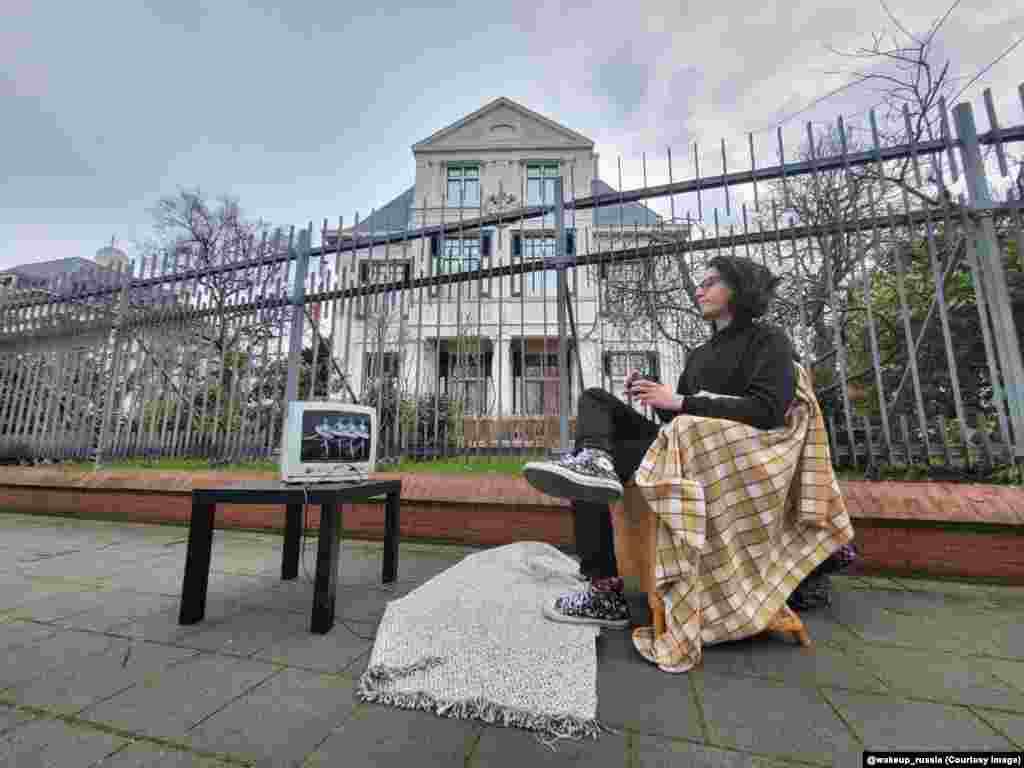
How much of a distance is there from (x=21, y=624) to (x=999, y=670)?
3.59m

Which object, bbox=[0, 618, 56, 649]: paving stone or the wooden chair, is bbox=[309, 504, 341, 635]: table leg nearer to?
bbox=[0, 618, 56, 649]: paving stone

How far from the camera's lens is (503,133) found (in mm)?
15438

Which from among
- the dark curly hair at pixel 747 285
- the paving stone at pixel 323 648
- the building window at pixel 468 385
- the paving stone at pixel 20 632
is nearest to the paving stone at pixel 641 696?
the paving stone at pixel 323 648

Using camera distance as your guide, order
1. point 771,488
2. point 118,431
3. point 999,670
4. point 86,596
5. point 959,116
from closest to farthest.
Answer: point 999,670 → point 771,488 → point 86,596 → point 959,116 → point 118,431

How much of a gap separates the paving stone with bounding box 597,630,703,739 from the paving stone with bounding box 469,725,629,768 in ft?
0.29

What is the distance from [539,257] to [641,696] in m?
3.21

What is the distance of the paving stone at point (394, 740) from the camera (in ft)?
2.99

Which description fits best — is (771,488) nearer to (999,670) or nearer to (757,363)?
(757,363)

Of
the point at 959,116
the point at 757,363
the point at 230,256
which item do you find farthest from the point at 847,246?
the point at 230,256

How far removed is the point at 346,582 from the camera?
7.48ft

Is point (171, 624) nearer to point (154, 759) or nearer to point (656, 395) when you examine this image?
point (154, 759)

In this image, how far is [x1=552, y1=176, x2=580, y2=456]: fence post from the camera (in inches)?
126

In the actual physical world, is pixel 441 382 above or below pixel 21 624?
above

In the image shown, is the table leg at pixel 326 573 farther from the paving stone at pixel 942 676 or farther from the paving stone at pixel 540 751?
the paving stone at pixel 942 676
